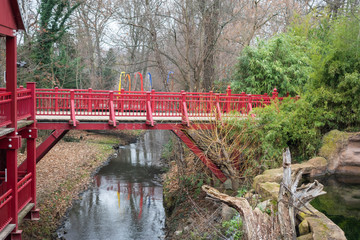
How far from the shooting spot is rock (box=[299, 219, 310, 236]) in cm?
742

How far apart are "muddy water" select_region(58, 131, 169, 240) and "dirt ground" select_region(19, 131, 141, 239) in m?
0.51

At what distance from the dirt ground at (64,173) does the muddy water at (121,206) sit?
1.68 feet

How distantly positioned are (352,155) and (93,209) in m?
10.7

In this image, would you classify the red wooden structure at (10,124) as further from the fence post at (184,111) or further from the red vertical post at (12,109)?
the fence post at (184,111)

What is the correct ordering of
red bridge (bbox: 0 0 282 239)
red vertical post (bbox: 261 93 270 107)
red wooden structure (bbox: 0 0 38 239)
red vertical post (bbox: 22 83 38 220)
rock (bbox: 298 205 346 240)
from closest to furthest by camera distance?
1. rock (bbox: 298 205 346 240)
2. red wooden structure (bbox: 0 0 38 239)
3. red bridge (bbox: 0 0 282 239)
4. red vertical post (bbox: 22 83 38 220)
5. red vertical post (bbox: 261 93 270 107)

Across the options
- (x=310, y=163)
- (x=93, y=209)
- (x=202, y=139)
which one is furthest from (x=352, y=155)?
(x=93, y=209)

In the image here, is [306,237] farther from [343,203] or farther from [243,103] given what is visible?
[243,103]

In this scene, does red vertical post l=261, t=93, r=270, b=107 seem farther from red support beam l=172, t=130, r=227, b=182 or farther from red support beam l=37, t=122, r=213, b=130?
red support beam l=172, t=130, r=227, b=182

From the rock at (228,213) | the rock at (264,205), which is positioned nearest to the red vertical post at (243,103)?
the rock at (228,213)

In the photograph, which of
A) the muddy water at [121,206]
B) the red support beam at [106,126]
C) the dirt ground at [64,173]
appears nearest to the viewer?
the red support beam at [106,126]

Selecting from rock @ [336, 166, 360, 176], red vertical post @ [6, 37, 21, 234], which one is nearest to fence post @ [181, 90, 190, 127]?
rock @ [336, 166, 360, 176]

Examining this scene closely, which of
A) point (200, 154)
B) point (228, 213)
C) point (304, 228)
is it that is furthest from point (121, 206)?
point (304, 228)

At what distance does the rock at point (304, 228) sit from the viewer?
7.42 meters

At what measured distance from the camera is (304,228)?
7.47 meters
